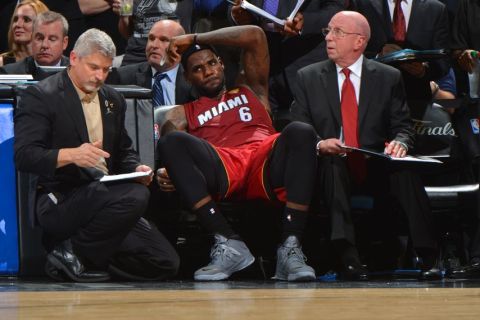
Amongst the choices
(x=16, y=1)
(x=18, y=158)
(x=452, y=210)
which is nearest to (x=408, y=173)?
(x=452, y=210)

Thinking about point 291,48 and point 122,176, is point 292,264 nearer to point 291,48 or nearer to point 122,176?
point 122,176

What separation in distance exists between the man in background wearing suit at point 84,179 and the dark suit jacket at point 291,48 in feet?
4.28

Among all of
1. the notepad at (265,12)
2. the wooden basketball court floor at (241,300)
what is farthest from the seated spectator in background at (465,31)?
the wooden basketball court floor at (241,300)

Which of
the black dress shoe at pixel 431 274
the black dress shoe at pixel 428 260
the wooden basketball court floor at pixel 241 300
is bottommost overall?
the black dress shoe at pixel 431 274

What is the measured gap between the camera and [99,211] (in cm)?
447

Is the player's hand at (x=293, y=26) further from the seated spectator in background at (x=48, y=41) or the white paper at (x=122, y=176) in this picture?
the white paper at (x=122, y=176)

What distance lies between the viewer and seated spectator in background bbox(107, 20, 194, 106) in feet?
18.4

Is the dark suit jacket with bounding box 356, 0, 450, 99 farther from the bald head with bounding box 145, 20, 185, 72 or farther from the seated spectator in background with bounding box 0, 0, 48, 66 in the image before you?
the seated spectator in background with bounding box 0, 0, 48, 66

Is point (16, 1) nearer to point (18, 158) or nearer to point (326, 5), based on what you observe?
point (326, 5)

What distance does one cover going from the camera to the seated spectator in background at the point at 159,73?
5602 mm

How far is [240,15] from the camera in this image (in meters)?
5.60

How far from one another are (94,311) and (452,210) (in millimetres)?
2524

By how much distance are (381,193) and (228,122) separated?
79cm

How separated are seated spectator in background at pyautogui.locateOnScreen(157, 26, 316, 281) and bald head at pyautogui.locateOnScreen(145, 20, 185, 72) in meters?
0.64
